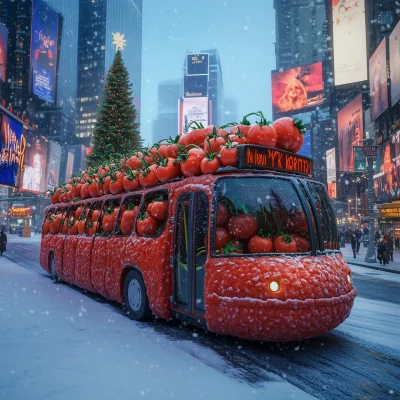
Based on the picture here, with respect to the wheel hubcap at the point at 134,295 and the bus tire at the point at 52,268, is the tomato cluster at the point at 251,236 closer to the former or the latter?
the wheel hubcap at the point at 134,295

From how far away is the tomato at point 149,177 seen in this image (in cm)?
648

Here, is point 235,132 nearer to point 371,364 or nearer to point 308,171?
point 308,171

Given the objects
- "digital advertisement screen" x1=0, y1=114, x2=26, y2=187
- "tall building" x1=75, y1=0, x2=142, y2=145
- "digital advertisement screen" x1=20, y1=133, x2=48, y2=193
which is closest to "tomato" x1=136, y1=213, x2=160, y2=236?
"digital advertisement screen" x1=0, y1=114, x2=26, y2=187

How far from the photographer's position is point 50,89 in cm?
6531

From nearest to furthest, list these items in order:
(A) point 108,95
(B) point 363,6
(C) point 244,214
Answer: (C) point 244,214 < (A) point 108,95 < (B) point 363,6

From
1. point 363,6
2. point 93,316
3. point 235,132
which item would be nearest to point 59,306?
point 93,316

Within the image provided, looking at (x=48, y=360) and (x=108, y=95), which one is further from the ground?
(x=108, y=95)

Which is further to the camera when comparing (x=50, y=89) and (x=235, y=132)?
(x=50, y=89)

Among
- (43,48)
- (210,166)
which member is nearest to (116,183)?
(210,166)

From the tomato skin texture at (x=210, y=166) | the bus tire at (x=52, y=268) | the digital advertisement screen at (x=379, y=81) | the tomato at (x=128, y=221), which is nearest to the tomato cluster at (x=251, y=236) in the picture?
the tomato skin texture at (x=210, y=166)

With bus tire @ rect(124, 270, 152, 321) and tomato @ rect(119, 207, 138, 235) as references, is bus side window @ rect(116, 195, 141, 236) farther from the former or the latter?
bus tire @ rect(124, 270, 152, 321)

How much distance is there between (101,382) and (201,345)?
62.8 inches

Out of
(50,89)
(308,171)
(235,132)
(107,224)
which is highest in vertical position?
(50,89)

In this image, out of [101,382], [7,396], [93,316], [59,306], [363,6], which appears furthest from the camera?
[363,6]
